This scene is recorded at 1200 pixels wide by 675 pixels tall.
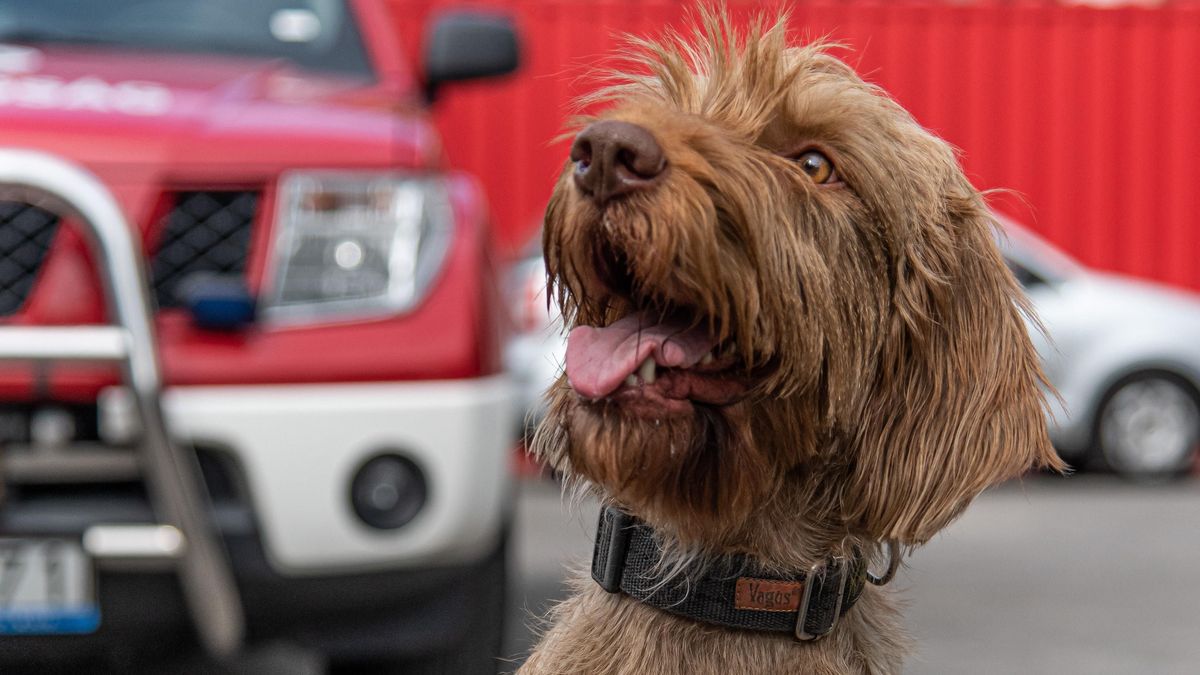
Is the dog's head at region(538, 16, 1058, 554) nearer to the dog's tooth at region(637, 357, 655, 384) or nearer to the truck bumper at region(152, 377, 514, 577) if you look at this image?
the dog's tooth at region(637, 357, 655, 384)

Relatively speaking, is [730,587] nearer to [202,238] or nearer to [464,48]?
[202,238]

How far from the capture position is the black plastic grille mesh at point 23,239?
3275mm

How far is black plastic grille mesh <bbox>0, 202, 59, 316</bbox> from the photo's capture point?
328 cm

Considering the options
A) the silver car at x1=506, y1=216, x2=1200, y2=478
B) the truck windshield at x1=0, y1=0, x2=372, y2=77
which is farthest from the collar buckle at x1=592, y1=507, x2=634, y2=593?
the silver car at x1=506, y1=216, x2=1200, y2=478

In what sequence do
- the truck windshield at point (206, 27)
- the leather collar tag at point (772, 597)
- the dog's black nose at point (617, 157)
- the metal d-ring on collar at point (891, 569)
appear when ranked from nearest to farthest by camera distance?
the dog's black nose at point (617, 157)
the leather collar tag at point (772, 597)
the metal d-ring on collar at point (891, 569)
the truck windshield at point (206, 27)

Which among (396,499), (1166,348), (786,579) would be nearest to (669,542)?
(786,579)

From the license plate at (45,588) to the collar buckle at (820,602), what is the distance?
5.50ft

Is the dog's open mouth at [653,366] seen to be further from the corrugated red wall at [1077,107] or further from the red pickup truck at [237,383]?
the corrugated red wall at [1077,107]

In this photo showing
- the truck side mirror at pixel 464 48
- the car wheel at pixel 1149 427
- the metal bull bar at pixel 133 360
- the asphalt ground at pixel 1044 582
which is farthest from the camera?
the car wheel at pixel 1149 427

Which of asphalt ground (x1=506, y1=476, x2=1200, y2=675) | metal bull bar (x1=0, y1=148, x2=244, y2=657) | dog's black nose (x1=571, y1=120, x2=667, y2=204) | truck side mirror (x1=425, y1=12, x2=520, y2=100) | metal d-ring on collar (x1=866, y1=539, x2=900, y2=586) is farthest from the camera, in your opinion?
asphalt ground (x1=506, y1=476, x2=1200, y2=675)

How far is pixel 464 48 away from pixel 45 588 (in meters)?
2.11

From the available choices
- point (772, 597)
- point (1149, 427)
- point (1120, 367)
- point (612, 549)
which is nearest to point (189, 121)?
point (612, 549)

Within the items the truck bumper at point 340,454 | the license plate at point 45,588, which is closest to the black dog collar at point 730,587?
the truck bumper at point 340,454

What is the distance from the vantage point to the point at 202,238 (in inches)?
132
